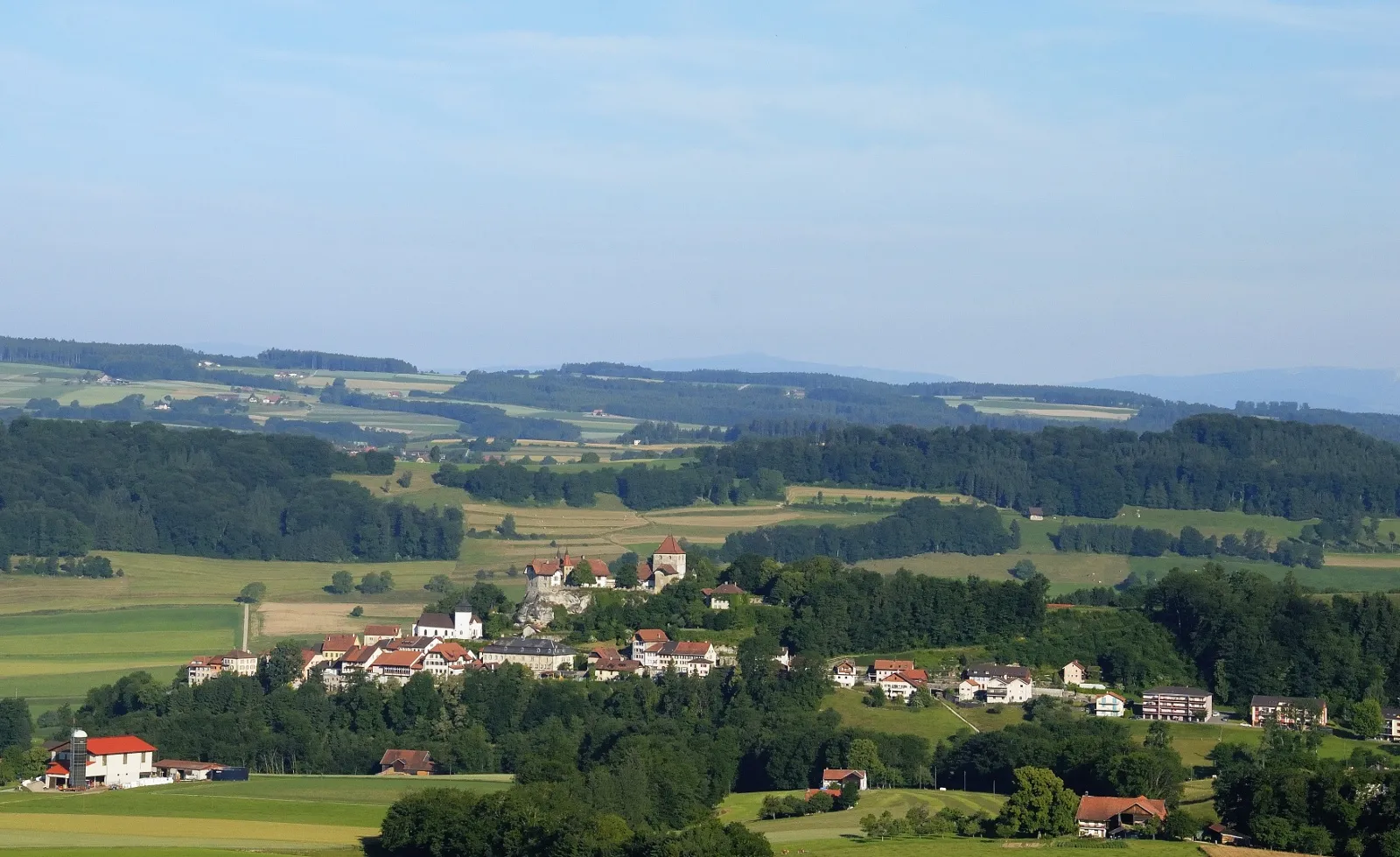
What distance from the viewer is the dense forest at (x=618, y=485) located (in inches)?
6806

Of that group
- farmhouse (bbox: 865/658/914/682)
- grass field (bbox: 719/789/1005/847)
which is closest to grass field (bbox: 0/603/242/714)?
farmhouse (bbox: 865/658/914/682)

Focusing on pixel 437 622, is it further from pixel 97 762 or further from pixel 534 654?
pixel 97 762

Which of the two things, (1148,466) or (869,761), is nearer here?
(869,761)

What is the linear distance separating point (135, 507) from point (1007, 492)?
68.3 meters

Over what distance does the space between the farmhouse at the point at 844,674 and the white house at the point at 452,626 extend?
18171 mm

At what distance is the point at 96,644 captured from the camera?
120375 millimetres

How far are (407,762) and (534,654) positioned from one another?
41.4 ft

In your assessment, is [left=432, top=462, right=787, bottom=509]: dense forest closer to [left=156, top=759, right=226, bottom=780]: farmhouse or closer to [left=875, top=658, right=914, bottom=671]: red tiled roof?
[left=875, top=658, right=914, bottom=671]: red tiled roof

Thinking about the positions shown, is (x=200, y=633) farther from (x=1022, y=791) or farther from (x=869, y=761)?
(x=1022, y=791)

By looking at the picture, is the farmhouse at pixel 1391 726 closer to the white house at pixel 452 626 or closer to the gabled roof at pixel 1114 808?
the gabled roof at pixel 1114 808

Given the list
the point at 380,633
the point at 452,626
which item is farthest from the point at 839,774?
the point at 380,633

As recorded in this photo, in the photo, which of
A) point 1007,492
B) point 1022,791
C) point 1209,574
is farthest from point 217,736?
point 1007,492

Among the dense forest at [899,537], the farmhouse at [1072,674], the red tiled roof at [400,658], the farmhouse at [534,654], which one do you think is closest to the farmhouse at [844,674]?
the farmhouse at [1072,674]

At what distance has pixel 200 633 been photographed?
122812 millimetres
